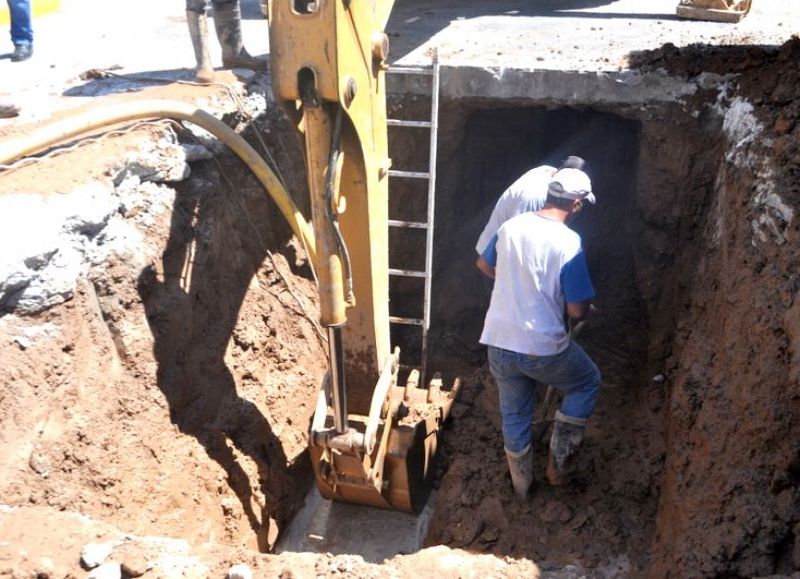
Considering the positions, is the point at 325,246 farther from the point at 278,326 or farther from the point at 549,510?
the point at 549,510

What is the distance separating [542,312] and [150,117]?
2.68 meters

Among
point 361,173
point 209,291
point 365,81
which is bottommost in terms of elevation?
point 209,291

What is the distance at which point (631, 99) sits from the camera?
18.3 feet

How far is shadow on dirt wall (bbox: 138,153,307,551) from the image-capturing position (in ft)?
14.7

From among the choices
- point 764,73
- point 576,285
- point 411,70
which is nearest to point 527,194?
point 576,285

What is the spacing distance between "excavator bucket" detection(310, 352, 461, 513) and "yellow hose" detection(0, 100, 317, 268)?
104 centimetres

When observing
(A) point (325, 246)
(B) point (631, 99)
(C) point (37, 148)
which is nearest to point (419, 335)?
(B) point (631, 99)

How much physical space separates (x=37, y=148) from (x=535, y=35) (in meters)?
4.45

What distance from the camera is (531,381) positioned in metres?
4.51

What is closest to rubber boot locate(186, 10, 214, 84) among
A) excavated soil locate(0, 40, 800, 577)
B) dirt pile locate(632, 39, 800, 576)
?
excavated soil locate(0, 40, 800, 577)

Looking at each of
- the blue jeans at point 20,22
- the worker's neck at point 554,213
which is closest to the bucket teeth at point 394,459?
the worker's neck at point 554,213

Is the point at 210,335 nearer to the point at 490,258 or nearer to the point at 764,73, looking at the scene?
the point at 490,258

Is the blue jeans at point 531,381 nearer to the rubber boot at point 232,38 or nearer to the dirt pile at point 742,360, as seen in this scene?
the dirt pile at point 742,360

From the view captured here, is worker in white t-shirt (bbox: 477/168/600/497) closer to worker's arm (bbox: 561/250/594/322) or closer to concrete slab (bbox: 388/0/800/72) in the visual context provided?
worker's arm (bbox: 561/250/594/322)
